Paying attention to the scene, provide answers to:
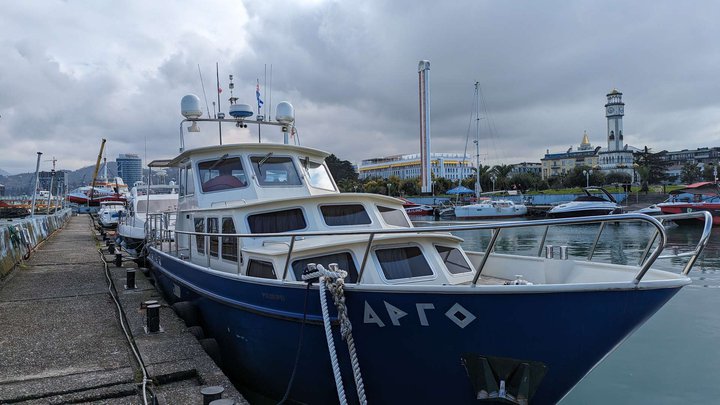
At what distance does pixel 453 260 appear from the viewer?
257 inches

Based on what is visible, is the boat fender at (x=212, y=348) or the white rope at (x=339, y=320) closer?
the white rope at (x=339, y=320)

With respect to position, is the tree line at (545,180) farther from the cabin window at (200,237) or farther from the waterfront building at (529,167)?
the cabin window at (200,237)

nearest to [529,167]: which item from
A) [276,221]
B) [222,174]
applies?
[222,174]

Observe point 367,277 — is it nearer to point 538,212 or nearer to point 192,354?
point 192,354

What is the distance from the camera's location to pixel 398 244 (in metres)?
5.84

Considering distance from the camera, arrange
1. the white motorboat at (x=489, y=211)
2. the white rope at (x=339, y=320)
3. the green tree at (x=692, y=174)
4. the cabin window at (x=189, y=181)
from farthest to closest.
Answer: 1. the green tree at (x=692, y=174)
2. the white motorboat at (x=489, y=211)
3. the cabin window at (x=189, y=181)
4. the white rope at (x=339, y=320)

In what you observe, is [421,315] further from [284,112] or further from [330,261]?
[284,112]

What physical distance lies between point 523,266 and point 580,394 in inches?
88.3

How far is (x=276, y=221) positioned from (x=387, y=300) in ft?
9.28

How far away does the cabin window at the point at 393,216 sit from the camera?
7691 mm

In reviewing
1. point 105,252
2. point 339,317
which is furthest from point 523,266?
point 105,252

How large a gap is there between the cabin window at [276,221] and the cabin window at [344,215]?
367 mm

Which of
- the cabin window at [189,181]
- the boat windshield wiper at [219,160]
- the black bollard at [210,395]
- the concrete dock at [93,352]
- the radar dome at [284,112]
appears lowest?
the concrete dock at [93,352]

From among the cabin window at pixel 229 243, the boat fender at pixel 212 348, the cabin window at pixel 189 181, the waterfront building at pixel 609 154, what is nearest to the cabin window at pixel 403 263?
the cabin window at pixel 229 243
